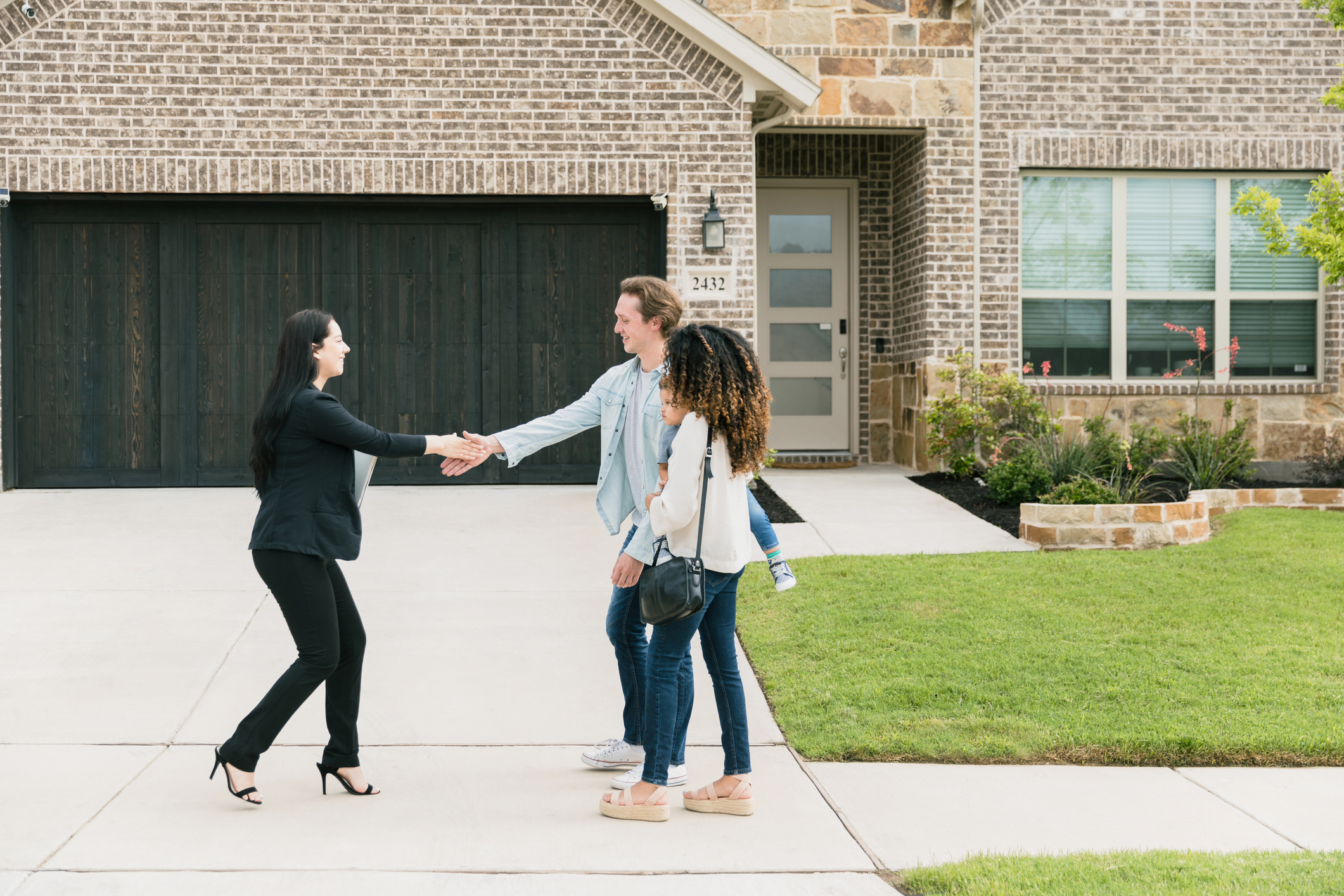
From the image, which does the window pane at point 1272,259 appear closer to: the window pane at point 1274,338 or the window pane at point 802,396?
the window pane at point 1274,338

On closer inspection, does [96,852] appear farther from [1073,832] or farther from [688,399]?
[1073,832]

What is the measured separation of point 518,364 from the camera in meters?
10.8

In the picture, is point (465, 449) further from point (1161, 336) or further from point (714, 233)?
point (1161, 336)

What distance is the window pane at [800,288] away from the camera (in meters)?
12.9

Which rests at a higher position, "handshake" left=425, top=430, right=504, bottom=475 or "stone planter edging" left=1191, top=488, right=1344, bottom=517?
"handshake" left=425, top=430, right=504, bottom=475

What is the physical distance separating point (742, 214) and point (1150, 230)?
4.42m

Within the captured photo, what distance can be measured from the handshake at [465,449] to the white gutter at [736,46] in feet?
21.5

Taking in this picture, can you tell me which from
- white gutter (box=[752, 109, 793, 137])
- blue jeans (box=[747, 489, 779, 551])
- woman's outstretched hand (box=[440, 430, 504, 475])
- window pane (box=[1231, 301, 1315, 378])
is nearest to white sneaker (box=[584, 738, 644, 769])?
blue jeans (box=[747, 489, 779, 551])

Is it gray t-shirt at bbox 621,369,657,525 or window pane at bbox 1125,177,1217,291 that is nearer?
gray t-shirt at bbox 621,369,657,525

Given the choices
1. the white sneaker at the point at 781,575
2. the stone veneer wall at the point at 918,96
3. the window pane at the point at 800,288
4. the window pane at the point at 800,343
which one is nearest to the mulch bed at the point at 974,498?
the stone veneer wall at the point at 918,96

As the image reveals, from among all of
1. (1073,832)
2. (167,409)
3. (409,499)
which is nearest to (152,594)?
(409,499)

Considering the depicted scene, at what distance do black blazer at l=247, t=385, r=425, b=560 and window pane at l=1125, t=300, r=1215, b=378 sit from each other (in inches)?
385

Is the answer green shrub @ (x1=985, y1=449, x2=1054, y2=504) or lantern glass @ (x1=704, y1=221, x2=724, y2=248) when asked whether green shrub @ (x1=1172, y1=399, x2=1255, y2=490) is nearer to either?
→ green shrub @ (x1=985, y1=449, x2=1054, y2=504)

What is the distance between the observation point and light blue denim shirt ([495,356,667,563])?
14.1ft
